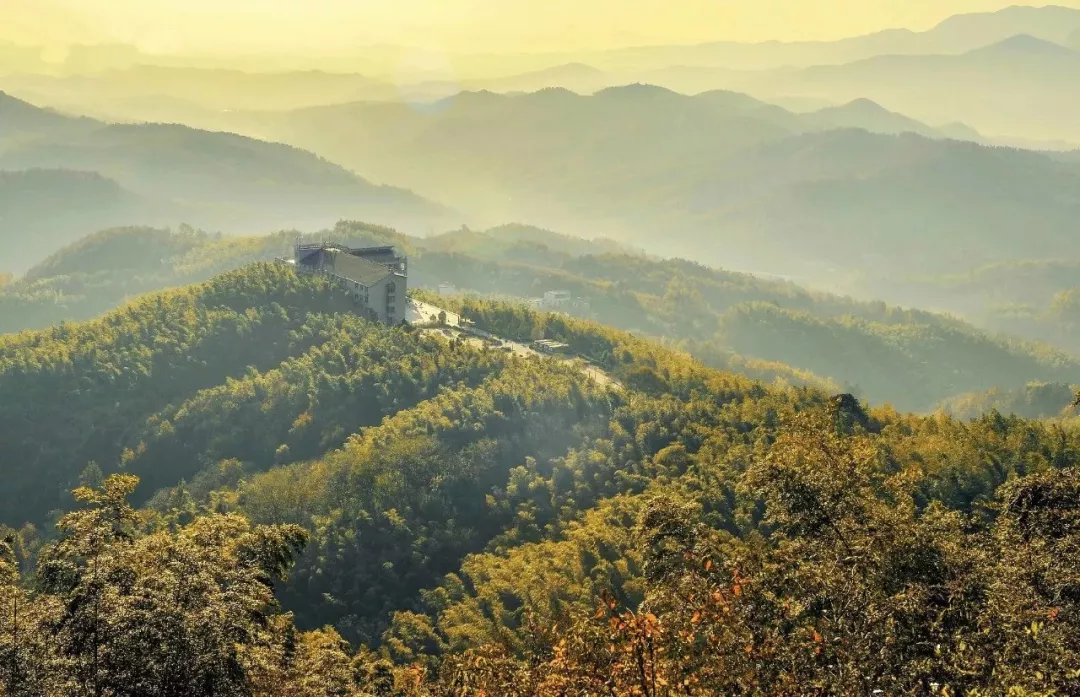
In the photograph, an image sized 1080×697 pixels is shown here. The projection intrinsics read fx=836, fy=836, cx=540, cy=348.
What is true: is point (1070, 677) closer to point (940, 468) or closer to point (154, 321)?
point (940, 468)

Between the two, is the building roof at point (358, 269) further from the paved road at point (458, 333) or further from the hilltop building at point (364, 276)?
the paved road at point (458, 333)

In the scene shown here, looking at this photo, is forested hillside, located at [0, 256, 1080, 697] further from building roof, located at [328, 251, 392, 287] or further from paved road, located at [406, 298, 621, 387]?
building roof, located at [328, 251, 392, 287]

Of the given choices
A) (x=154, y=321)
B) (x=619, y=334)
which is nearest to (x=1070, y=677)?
(x=619, y=334)

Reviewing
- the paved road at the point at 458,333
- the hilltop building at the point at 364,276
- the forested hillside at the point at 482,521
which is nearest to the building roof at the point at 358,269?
the hilltop building at the point at 364,276

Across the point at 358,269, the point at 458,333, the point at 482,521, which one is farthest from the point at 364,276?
the point at 482,521

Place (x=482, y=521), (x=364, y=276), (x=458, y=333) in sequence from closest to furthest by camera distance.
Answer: (x=482, y=521)
(x=458, y=333)
(x=364, y=276)

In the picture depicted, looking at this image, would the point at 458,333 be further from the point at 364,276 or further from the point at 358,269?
the point at 358,269

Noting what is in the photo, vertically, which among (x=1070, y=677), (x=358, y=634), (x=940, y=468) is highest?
(x=1070, y=677)
